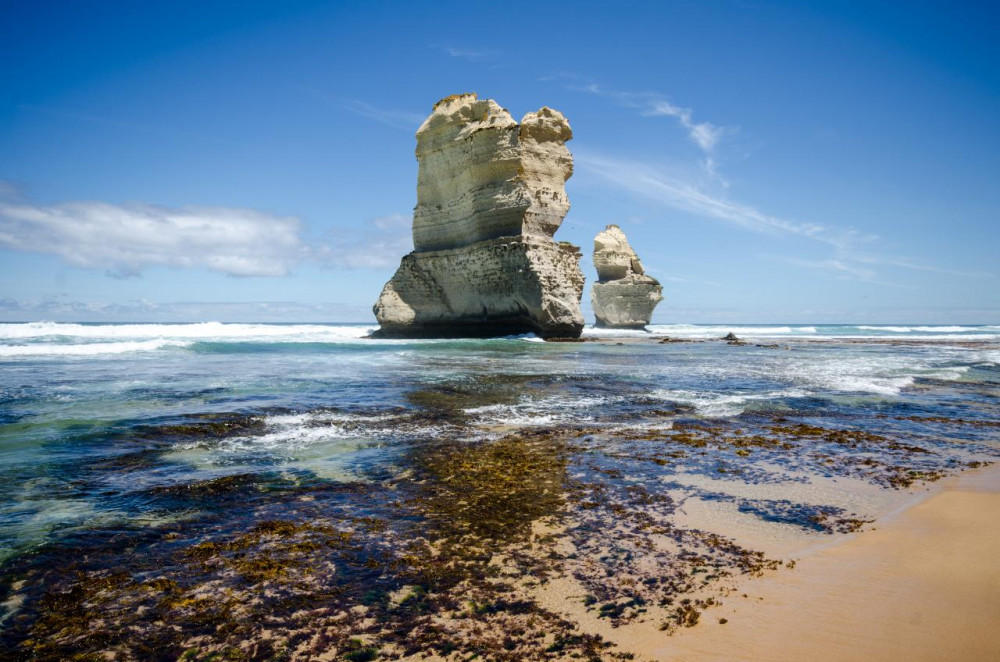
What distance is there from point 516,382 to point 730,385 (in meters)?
5.14

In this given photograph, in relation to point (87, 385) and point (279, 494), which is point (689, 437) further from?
point (87, 385)

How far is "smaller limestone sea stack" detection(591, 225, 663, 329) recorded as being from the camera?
55.8 m

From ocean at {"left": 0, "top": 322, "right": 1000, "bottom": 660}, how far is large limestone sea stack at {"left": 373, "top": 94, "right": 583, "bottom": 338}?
22683 mm

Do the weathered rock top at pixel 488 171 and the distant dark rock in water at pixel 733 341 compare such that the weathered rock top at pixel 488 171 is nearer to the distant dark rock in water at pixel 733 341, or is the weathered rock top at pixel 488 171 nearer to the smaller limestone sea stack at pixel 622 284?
the distant dark rock in water at pixel 733 341

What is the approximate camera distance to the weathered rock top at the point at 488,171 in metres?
31.0

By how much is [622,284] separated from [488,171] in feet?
93.7

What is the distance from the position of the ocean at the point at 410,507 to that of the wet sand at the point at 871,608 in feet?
0.53

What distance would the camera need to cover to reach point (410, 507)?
13.3 feet

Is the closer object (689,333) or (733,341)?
(733,341)

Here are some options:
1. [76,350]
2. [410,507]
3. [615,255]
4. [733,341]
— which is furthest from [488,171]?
[410,507]

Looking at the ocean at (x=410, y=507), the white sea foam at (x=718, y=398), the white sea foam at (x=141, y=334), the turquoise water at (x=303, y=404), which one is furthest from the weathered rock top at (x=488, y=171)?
the ocean at (x=410, y=507)

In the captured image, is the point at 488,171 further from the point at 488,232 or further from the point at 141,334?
the point at 141,334

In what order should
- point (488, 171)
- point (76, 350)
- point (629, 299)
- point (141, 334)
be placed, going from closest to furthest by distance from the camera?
1. point (76, 350)
2. point (488, 171)
3. point (141, 334)
4. point (629, 299)

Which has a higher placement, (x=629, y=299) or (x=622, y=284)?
(x=622, y=284)
